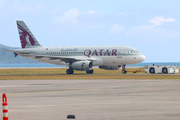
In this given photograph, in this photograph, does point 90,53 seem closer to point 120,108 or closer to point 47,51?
point 47,51

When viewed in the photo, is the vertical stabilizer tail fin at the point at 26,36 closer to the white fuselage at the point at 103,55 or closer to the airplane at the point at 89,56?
the airplane at the point at 89,56

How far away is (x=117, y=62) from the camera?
2229 inches

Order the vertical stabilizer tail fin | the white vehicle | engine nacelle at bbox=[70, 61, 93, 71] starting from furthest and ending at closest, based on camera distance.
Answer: the vertical stabilizer tail fin, the white vehicle, engine nacelle at bbox=[70, 61, 93, 71]

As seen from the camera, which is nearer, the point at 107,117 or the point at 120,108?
the point at 107,117

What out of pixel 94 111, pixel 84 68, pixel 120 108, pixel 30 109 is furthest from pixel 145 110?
pixel 84 68

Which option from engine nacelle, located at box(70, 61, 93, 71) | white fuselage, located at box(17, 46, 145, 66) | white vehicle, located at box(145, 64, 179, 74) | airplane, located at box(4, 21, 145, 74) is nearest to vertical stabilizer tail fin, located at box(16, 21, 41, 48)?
airplane, located at box(4, 21, 145, 74)

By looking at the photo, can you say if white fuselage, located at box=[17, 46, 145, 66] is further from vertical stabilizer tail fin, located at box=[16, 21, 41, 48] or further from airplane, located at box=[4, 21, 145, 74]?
vertical stabilizer tail fin, located at box=[16, 21, 41, 48]

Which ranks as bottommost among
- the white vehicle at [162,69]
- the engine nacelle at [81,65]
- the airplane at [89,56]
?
the white vehicle at [162,69]

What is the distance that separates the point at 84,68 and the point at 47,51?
12.2m

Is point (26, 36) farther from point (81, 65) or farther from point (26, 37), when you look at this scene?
point (81, 65)

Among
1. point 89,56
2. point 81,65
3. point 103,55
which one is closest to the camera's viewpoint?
point 81,65

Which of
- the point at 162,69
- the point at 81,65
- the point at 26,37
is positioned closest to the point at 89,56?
the point at 81,65

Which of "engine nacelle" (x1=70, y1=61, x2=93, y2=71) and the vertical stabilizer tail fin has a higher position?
the vertical stabilizer tail fin

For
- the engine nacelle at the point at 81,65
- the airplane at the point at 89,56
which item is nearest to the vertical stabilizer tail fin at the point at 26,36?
the airplane at the point at 89,56
